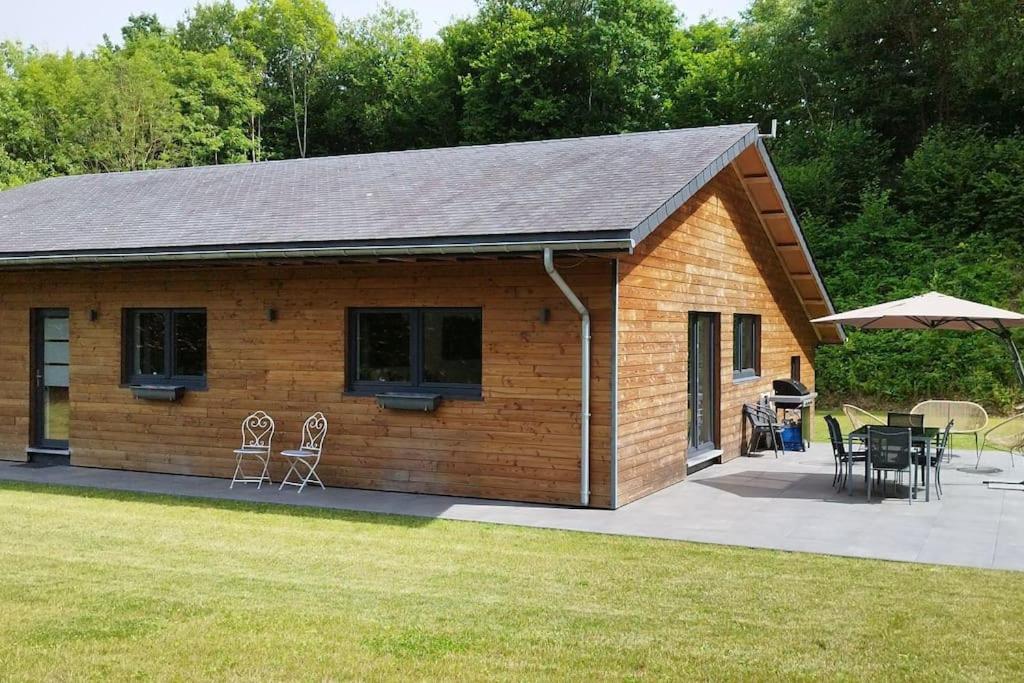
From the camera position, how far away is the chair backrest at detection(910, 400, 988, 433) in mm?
13203

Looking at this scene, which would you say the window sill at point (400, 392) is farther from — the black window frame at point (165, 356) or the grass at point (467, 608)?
the black window frame at point (165, 356)

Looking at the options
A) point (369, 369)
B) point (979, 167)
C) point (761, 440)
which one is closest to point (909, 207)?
point (979, 167)

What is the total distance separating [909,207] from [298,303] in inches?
827

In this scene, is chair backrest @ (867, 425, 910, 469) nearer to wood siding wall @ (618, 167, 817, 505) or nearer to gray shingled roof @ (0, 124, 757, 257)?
wood siding wall @ (618, 167, 817, 505)

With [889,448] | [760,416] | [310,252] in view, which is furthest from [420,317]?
[760,416]

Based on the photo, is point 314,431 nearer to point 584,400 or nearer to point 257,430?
point 257,430

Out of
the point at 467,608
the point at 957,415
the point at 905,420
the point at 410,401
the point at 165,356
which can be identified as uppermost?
the point at 165,356

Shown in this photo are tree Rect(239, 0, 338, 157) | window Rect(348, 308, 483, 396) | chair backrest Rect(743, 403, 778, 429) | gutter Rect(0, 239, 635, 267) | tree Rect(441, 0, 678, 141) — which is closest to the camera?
gutter Rect(0, 239, 635, 267)

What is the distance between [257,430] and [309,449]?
0.94 meters

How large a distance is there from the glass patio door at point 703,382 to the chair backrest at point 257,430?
5381 millimetres

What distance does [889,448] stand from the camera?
987 cm

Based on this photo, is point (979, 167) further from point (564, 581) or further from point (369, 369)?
point (564, 581)

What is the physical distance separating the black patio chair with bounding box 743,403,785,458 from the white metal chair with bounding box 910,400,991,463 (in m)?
1.95

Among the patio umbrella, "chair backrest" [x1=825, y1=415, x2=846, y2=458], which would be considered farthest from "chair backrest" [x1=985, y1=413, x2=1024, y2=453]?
"chair backrest" [x1=825, y1=415, x2=846, y2=458]
